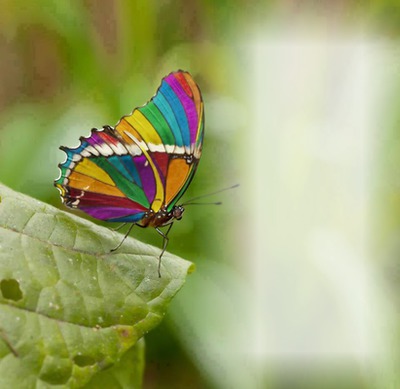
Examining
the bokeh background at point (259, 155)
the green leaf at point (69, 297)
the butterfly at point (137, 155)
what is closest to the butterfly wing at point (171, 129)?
the butterfly at point (137, 155)

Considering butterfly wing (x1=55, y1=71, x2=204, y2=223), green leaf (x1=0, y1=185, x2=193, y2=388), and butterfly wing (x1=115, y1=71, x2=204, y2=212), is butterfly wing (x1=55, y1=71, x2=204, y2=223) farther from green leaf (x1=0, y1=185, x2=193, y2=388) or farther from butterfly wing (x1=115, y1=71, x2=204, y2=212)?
green leaf (x1=0, y1=185, x2=193, y2=388)

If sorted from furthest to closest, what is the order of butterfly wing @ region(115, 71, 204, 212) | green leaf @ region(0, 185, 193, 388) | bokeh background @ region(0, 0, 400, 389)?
bokeh background @ region(0, 0, 400, 389) → butterfly wing @ region(115, 71, 204, 212) → green leaf @ region(0, 185, 193, 388)

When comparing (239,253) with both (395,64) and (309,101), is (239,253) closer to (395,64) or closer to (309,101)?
(309,101)

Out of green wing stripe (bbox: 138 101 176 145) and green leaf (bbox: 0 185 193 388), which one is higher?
green wing stripe (bbox: 138 101 176 145)

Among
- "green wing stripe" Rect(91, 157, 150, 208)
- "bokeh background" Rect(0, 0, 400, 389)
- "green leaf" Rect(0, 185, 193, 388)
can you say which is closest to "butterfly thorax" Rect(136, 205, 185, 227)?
"green wing stripe" Rect(91, 157, 150, 208)

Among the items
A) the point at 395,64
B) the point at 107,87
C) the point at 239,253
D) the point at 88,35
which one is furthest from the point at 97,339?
the point at 395,64

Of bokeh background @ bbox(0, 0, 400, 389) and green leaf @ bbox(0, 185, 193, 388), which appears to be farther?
bokeh background @ bbox(0, 0, 400, 389)

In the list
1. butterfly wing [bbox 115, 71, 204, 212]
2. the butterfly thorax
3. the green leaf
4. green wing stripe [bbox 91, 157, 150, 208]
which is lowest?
the green leaf

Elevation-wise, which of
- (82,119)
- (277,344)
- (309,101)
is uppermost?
(309,101)

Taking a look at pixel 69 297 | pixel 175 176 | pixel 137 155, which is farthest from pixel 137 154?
pixel 69 297
